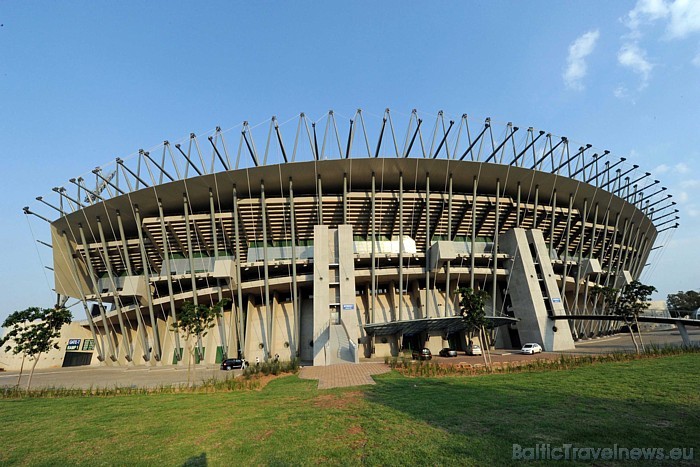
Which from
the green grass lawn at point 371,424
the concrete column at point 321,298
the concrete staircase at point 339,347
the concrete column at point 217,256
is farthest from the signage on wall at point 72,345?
the concrete staircase at point 339,347

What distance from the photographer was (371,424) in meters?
9.91

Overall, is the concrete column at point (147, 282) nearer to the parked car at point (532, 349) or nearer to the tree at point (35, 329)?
the tree at point (35, 329)

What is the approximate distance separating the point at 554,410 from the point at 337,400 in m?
8.31

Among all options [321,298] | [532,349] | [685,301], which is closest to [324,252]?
[321,298]

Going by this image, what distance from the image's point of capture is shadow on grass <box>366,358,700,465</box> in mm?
7504

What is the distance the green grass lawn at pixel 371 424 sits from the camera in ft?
24.9

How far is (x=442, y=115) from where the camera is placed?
3859cm

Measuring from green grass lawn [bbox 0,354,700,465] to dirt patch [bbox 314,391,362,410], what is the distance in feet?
0.18

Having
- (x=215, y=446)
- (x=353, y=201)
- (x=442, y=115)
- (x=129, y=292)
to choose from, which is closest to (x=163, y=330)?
(x=129, y=292)

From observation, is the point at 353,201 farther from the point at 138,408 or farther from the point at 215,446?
the point at 215,446

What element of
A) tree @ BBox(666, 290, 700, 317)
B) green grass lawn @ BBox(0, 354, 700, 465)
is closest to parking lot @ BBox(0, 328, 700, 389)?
green grass lawn @ BBox(0, 354, 700, 465)

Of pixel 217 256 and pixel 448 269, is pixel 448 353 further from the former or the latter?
pixel 217 256

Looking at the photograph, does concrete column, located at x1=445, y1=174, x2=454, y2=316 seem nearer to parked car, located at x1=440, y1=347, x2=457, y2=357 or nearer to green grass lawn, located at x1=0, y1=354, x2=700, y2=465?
parked car, located at x1=440, y1=347, x2=457, y2=357

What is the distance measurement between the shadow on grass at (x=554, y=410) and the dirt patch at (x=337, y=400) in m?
0.81
